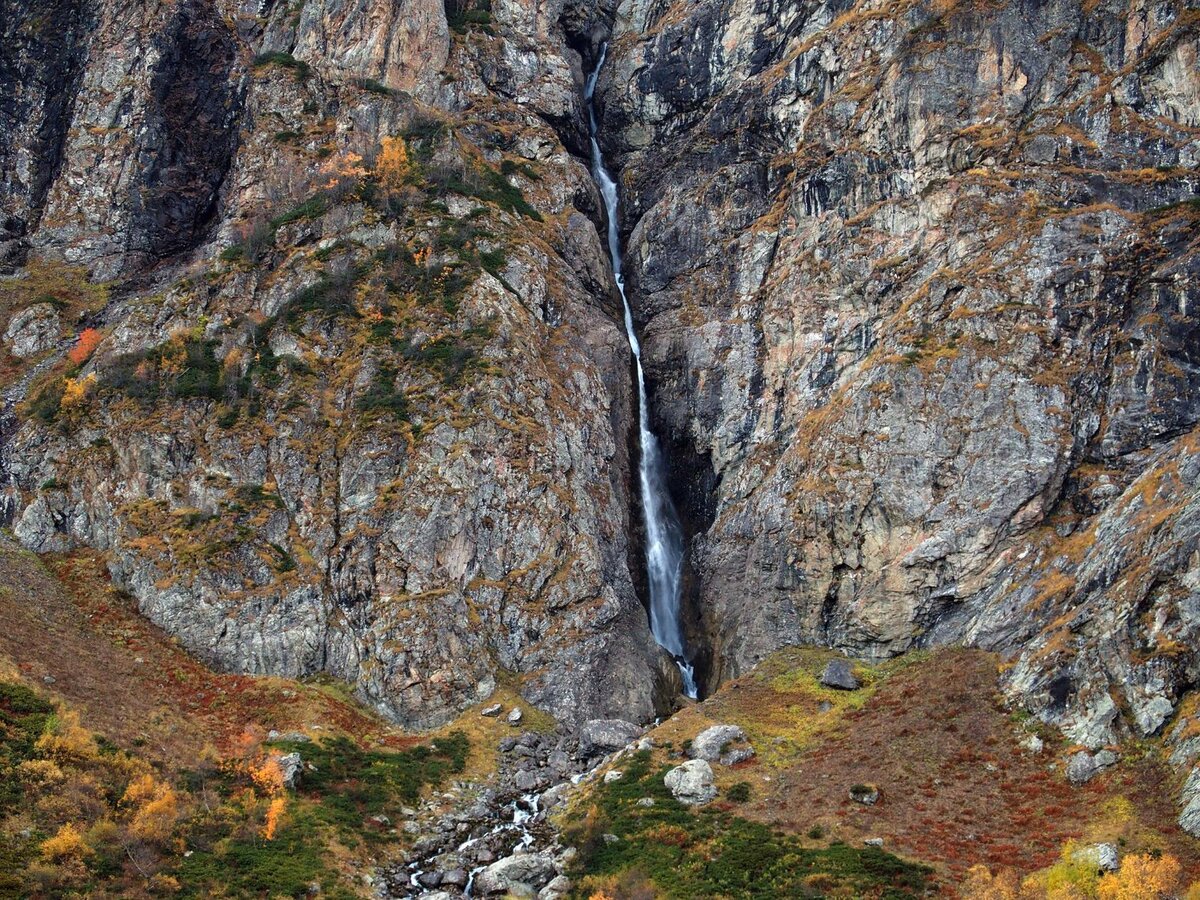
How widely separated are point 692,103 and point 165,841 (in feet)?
230

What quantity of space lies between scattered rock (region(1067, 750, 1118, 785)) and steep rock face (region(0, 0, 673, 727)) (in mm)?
21921

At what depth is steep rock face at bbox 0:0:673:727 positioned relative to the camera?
2015 inches

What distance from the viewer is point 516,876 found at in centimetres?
3581

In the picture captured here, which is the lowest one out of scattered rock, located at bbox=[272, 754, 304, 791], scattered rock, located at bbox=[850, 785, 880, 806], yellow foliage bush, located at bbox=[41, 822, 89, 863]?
scattered rock, located at bbox=[850, 785, 880, 806]

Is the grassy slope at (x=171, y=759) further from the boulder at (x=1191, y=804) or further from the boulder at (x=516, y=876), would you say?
the boulder at (x=1191, y=804)

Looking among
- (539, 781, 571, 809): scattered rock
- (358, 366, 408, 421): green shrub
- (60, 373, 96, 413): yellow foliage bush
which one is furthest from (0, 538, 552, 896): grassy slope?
(358, 366, 408, 421): green shrub

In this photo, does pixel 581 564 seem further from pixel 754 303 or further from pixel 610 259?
pixel 610 259

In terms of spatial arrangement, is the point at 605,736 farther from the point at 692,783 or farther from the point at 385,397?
the point at 385,397

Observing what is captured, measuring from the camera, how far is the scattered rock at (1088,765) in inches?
1383

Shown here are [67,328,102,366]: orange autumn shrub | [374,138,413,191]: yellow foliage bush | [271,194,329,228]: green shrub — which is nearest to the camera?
[67,328,102,366]: orange autumn shrub

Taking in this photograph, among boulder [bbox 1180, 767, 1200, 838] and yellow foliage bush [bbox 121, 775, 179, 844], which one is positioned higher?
yellow foliage bush [bbox 121, 775, 179, 844]

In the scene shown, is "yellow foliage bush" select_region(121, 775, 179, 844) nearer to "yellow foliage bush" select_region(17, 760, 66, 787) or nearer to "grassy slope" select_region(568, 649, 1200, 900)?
"yellow foliage bush" select_region(17, 760, 66, 787)

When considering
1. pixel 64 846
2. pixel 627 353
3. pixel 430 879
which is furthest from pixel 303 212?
pixel 430 879

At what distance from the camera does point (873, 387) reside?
179 feet
